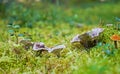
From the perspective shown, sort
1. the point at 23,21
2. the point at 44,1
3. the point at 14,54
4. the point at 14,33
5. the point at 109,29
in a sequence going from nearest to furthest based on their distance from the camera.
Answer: the point at 14,54
the point at 109,29
the point at 14,33
the point at 23,21
the point at 44,1

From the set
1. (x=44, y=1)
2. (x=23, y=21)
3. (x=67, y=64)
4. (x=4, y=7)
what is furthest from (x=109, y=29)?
(x=44, y=1)

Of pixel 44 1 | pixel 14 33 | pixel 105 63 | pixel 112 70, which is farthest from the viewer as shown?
pixel 44 1

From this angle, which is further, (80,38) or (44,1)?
(44,1)

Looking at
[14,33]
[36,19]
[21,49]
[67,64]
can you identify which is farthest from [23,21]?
[67,64]

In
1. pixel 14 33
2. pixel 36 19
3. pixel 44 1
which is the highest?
pixel 14 33

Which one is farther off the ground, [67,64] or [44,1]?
[67,64]

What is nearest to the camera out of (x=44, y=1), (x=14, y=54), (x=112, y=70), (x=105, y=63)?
(x=112, y=70)

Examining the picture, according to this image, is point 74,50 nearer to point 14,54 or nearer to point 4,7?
point 14,54

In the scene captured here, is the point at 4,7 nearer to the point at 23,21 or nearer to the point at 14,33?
the point at 23,21

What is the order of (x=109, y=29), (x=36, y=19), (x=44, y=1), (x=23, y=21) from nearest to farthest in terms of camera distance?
1. (x=109, y=29)
2. (x=23, y=21)
3. (x=36, y=19)
4. (x=44, y=1)
